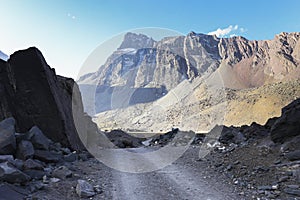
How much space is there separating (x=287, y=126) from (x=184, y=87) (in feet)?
103

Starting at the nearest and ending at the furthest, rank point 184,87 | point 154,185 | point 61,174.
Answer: point 154,185
point 61,174
point 184,87

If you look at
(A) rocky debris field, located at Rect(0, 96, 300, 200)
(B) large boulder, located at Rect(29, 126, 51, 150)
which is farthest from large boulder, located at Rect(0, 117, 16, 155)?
(B) large boulder, located at Rect(29, 126, 51, 150)

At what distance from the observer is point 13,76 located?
14469 mm

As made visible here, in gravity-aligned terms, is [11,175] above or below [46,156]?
above

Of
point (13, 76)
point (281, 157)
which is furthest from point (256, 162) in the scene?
point (13, 76)

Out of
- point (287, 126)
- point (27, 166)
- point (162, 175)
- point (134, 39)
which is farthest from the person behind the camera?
point (134, 39)

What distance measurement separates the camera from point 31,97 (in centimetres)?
1430

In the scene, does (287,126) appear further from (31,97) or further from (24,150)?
(31,97)

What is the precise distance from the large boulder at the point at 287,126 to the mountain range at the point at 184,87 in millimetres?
11220

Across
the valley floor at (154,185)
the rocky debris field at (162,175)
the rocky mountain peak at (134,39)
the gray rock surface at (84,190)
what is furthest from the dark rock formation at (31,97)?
the gray rock surface at (84,190)

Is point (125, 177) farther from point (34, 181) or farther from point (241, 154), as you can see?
point (241, 154)

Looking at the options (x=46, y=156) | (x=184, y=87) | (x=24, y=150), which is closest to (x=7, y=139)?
(x=24, y=150)

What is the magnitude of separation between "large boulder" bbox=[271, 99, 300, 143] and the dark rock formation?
414 inches

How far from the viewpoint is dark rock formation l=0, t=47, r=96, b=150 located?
14188 mm
